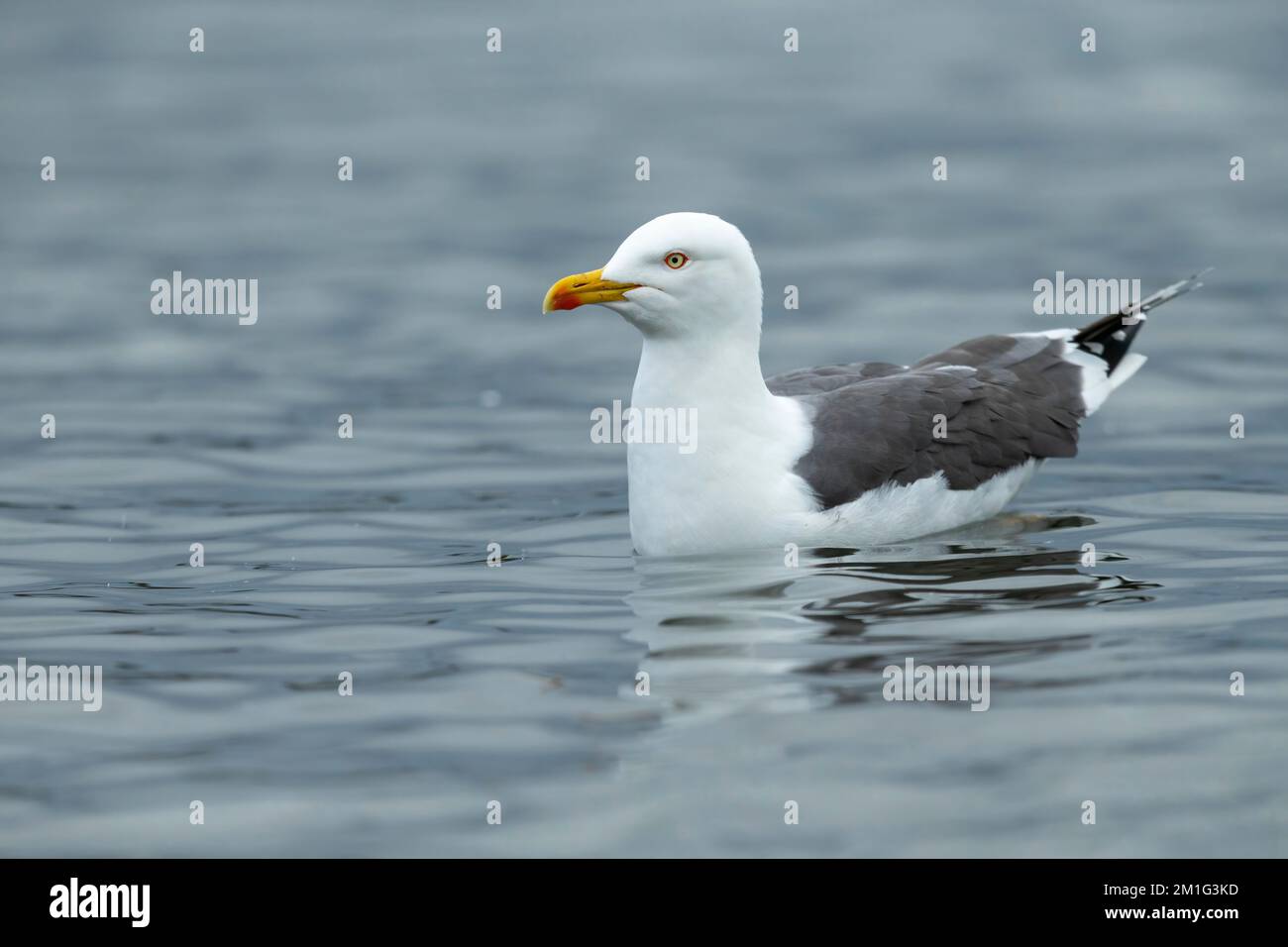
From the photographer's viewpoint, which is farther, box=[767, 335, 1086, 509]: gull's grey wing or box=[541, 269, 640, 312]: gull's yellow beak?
box=[767, 335, 1086, 509]: gull's grey wing

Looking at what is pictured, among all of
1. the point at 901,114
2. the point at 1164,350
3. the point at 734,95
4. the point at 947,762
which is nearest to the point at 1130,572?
the point at 947,762

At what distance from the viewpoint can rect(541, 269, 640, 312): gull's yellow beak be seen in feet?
35.2

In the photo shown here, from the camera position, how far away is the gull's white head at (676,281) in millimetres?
10797

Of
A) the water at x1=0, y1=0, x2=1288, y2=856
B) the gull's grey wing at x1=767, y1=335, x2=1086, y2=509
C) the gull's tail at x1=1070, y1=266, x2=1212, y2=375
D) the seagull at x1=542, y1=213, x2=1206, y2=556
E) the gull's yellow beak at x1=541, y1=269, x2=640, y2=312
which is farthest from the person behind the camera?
the gull's tail at x1=1070, y1=266, x2=1212, y2=375

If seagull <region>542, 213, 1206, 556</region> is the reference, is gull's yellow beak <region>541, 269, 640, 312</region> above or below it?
above

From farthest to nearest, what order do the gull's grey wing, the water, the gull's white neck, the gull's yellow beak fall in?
the gull's grey wing → the gull's white neck → the gull's yellow beak → the water

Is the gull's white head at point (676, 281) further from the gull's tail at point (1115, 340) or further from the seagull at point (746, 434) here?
the gull's tail at point (1115, 340)

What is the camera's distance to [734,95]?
90.5 feet

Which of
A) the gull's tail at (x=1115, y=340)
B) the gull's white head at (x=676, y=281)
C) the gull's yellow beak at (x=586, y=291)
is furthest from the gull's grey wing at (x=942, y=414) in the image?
the gull's yellow beak at (x=586, y=291)

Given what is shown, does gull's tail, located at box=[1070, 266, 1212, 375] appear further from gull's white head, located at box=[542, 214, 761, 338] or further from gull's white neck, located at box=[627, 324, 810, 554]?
gull's white head, located at box=[542, 214, 761, 338]

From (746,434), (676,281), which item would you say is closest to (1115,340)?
(746,434)

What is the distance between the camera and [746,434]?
11141 millimetres

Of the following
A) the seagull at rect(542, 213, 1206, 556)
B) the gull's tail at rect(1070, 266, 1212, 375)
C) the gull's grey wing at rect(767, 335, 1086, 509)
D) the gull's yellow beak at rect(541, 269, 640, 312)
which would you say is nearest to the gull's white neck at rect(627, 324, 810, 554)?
the seagull at rect(542, 213, 1206, 556)

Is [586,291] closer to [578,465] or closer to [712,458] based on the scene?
[712,458]
